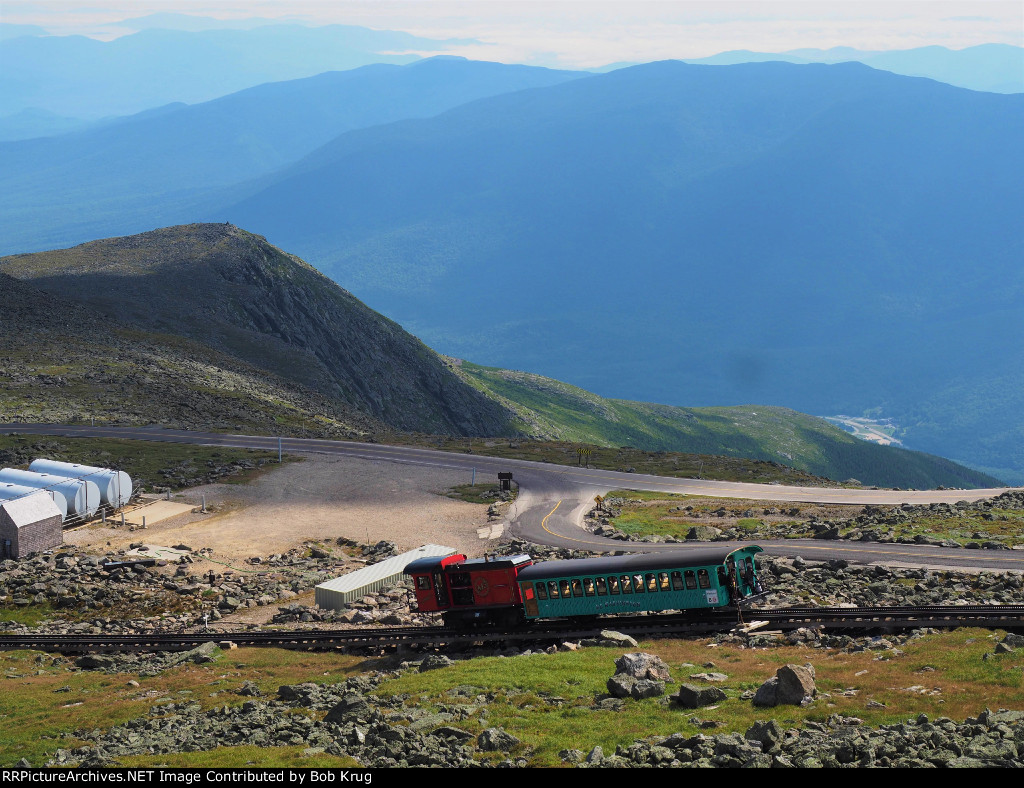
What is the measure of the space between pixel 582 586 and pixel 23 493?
4950cm

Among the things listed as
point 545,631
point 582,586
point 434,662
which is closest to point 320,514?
point 545,631

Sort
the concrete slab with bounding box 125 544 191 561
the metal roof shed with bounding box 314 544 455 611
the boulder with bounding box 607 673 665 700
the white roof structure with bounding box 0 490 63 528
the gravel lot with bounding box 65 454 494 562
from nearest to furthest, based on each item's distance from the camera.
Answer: the boulder with bounding box 607 673 665 700 < the metal roof shed with bounding box 314 544 455 611 < the white roof structure with bounding box 0 490 63 528 < the concrete slab with bounding box 125 544 191 561 < the gravel lot with bounding box 65 454 494 562

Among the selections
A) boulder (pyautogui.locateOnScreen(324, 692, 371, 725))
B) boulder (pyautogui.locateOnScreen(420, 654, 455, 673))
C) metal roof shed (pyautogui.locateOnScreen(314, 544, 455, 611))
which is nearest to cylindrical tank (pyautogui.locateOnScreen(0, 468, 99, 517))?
metal roof shed (pyautogui.locateOnScreen(314, 544, 455, 611))

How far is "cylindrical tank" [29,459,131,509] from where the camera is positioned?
81938mm

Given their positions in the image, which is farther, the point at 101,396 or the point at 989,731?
the point at 101,396

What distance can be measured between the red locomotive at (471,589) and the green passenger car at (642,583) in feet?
2.54

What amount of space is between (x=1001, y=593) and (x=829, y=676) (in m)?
19.8

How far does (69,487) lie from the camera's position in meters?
78.8

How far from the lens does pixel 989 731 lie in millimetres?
26422

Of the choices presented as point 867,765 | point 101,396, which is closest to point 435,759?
point 867,765

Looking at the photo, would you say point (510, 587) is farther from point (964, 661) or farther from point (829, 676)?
point (964, 661)

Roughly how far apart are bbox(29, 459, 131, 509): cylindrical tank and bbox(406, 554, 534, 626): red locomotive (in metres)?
43.5

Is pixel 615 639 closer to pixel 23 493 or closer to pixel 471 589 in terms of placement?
pixel 471 589

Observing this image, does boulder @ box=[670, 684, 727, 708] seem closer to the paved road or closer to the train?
the train
